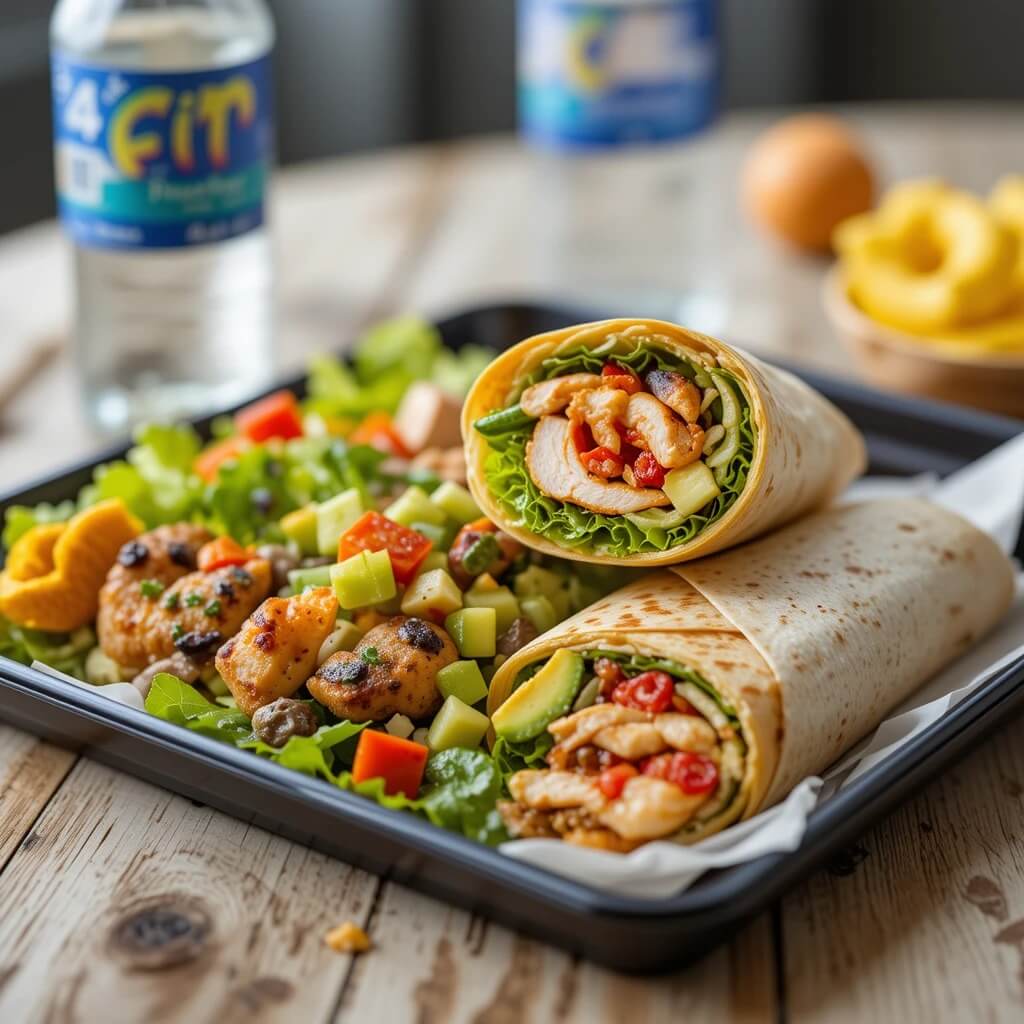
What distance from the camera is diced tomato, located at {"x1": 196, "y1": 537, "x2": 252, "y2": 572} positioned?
2.63 m

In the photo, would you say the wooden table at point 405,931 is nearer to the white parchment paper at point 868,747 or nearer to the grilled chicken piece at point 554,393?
the white parchment paper at point 868,747

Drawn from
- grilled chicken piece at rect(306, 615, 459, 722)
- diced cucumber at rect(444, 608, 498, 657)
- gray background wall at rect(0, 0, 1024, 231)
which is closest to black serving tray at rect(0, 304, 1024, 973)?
grilled chicken piece at rect(306, 615, 459, 722)

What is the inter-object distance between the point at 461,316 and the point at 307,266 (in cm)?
141

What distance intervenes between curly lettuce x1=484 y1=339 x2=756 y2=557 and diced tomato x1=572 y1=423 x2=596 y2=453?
0.10 m

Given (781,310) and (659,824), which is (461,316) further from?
(659,824)

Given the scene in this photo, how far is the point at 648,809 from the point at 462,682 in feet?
1.51

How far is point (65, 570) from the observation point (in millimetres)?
2662

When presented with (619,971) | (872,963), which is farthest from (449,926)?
(872,963)

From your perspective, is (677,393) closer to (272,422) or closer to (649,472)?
(649,472)

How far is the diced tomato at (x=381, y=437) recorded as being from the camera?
10.4ft

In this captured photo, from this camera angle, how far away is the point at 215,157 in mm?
3490

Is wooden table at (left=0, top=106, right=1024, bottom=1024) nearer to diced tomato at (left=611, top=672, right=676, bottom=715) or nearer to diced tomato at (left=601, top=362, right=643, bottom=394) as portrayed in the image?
diced tomato at (left=611, top=672, right=676, bottom=715)

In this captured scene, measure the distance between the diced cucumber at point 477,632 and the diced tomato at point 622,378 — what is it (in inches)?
16.6

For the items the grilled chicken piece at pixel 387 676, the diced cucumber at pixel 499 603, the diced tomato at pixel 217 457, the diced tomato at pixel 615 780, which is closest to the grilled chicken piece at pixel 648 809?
the diced tomato at pixel 615 780
